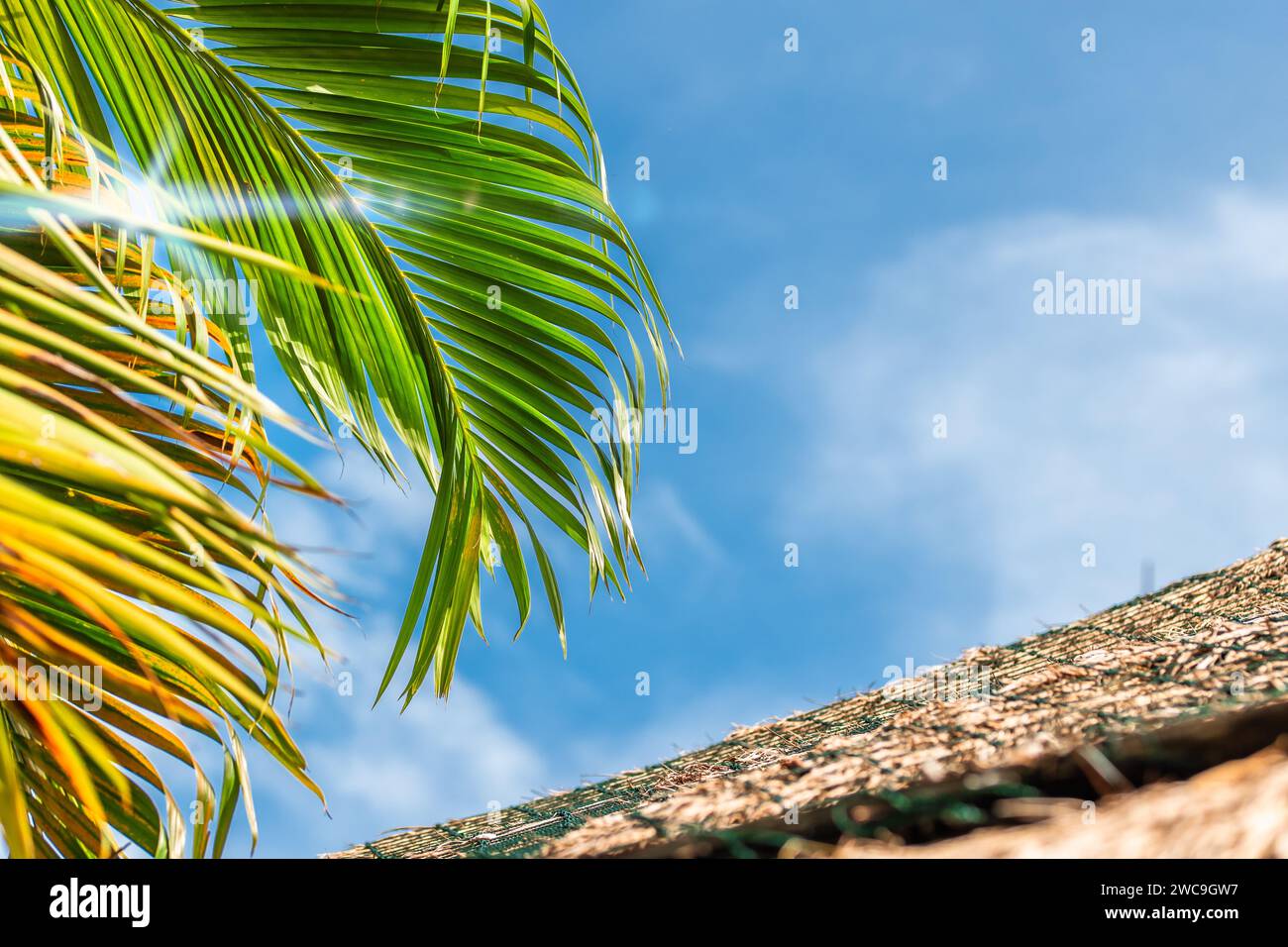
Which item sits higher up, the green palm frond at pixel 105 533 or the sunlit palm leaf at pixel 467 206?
the sunlit palm leaf at pixel 467 206

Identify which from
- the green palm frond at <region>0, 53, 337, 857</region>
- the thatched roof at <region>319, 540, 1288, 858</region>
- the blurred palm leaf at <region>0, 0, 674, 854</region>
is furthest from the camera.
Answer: the blurred palm leaf at <region>0, 0, 674, 854</region>

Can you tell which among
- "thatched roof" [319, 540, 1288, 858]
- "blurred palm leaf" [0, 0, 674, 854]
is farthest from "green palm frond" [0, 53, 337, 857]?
"thatched roof" [319, 540, 1288, 858]

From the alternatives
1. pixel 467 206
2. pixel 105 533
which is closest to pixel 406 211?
pixel 467 206

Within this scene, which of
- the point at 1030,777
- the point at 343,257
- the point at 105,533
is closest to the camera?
the point at 105,533

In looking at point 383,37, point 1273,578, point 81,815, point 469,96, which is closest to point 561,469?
point 469,96

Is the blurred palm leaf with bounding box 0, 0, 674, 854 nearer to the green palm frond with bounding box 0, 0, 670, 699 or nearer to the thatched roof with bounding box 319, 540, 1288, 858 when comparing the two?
the green palm frond with bounding box 0, 0, 670, 699

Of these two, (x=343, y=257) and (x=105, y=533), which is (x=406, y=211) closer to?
(x=343, y=257)

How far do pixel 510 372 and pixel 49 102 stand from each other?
1.01m

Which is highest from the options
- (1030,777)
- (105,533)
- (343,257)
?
(343,257)

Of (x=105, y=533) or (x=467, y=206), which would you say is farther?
(x=467, y=206)

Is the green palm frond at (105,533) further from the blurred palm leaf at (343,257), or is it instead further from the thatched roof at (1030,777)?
the thatched roof at (1030,777)

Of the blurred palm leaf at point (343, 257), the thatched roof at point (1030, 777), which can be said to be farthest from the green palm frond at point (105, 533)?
the thatched roof at point (1030, 777)
